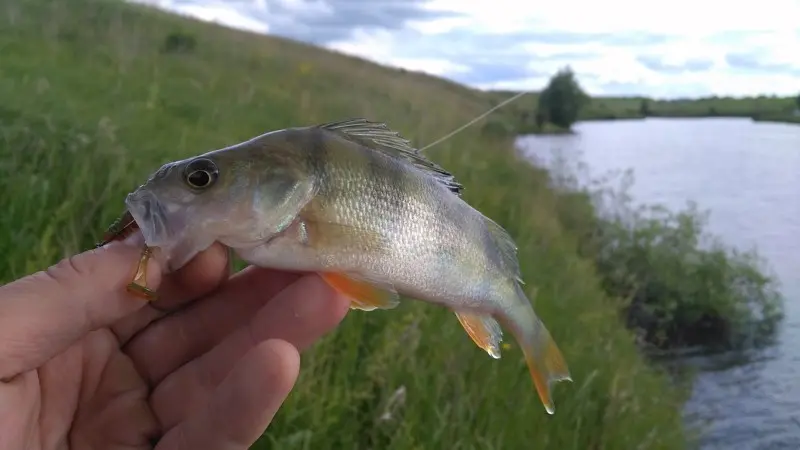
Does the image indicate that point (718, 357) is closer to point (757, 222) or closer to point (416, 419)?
point (757, 222)

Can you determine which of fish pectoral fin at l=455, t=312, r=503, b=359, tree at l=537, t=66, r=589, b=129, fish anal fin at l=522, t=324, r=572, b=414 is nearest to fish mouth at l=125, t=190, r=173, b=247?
fish pectoral fin at l=455, t=312, r=503, b=359

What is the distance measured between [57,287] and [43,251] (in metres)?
1.79

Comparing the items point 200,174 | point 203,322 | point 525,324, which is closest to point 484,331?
point 525,324

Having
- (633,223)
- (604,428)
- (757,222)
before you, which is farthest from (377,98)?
(604,428)

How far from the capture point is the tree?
34.8 meters

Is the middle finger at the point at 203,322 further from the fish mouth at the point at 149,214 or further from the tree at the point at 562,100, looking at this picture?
the tree at the point at 562,100

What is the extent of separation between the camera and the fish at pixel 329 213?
6.23 feet

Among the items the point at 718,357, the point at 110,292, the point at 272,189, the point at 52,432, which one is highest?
the point at 272,189

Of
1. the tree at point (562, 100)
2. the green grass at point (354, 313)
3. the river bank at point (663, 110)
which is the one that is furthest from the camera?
the tree at point (562, 100)

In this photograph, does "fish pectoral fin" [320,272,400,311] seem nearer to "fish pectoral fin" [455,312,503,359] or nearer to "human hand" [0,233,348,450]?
"human hand" [0,233,348,450]

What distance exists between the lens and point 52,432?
2223 millimetres

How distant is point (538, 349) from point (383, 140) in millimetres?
1051

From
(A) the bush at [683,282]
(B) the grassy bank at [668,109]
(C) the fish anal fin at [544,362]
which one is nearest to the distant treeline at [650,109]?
(B) the grassy bank at [668,109]

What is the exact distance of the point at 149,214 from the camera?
1.87 m
